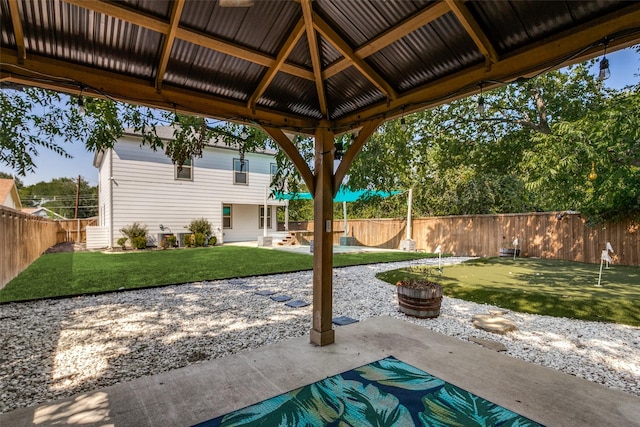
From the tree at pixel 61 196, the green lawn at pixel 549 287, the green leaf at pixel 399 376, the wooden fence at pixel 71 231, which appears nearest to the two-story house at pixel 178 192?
the wooden fence at pixel 71 231

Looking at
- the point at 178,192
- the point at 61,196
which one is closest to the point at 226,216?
the point at 178,192

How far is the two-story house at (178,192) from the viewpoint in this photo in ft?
43.2

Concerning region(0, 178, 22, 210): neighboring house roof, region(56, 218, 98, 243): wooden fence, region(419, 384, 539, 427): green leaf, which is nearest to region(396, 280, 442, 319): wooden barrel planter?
region(419, 384, 539, 427): green leaf

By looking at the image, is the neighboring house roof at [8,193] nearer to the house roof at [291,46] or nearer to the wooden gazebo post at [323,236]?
the house roof at [291,46]

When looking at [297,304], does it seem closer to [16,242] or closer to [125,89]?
[125,89]

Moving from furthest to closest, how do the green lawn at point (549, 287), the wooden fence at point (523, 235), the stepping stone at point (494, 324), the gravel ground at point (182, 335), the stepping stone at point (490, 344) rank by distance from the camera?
the wooden fence at point (523, 235) < the green lawn at point (549, 287) < the stepping stone at point (494, 324) < the stepping stone at point (490, 344) < the gravel ground at point (182, 335)

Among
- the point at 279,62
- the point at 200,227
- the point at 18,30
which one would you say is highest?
the point at 279,62

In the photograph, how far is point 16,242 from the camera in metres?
7.29

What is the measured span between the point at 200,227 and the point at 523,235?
13.3 metres

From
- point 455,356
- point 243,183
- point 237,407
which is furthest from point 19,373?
point 243,183

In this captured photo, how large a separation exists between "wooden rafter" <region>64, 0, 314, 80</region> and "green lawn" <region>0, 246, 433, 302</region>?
583 centimetres

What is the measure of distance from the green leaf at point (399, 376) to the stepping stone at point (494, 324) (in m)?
1.86

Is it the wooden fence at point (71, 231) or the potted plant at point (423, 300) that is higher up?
the wooden fence at point (71, 231)

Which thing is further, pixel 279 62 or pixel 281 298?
pixel 281 298
